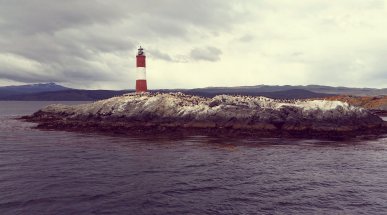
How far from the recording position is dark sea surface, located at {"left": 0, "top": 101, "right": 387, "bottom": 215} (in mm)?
17000

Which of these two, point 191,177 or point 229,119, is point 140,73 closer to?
point 229,119

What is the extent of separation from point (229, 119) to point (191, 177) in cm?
2367

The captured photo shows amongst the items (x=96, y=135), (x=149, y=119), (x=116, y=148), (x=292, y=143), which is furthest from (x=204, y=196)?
(x=149, y=119)

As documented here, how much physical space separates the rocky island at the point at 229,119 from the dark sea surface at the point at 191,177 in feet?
25.3

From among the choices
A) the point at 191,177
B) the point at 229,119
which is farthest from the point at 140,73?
the point at 191,177

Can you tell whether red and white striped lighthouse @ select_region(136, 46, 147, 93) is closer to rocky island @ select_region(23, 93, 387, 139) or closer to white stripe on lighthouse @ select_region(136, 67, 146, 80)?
white stripe on lighthouse @ select_region(136, 67, 146, 80)

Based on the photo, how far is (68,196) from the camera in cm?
1805

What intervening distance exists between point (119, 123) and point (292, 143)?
80.7ft

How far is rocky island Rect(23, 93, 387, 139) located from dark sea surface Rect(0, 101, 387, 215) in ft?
25.3

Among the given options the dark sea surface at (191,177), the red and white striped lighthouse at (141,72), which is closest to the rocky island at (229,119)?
the dark sea surface at (191,177)

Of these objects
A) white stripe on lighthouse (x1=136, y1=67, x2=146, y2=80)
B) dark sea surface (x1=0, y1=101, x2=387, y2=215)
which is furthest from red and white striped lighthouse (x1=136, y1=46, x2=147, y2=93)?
dark sea surface (x1=0, y1=101, x2=387, y2=215)

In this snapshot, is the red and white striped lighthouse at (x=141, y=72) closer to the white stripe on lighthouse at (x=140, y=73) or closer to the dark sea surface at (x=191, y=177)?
the white stripe on lighthouse at (x=140, y=73)

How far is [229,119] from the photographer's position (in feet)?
148

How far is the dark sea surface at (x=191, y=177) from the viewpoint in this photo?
55.8 ft
